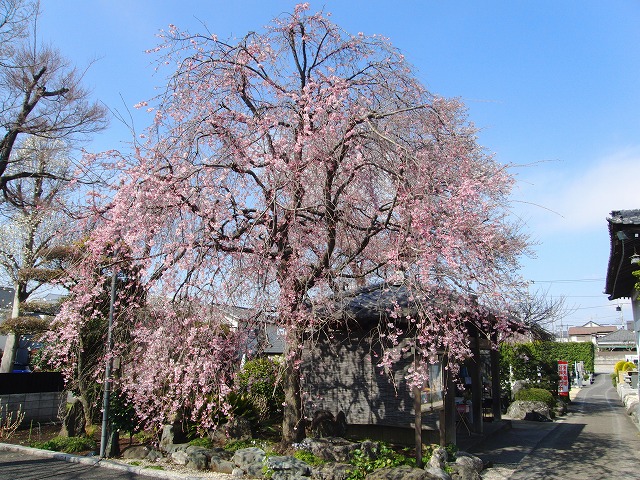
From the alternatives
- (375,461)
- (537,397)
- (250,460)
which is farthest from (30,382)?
(537,397)

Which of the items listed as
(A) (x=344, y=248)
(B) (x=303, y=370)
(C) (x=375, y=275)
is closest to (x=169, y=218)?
(A) (x=344, y=248)

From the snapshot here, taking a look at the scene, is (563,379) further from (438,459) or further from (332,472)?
(332,472)

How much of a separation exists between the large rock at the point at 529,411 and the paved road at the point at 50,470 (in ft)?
44.6

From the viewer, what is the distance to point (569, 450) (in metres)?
11.4

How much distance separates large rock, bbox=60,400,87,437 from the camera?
1138 centimetres

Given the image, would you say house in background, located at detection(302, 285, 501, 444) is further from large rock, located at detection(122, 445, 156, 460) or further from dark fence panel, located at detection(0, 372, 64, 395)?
dark fence panel, located at detection(0, 372, 64, 395)

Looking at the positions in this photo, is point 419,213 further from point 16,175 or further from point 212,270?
point 16,175

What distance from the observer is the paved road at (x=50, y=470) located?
28.0 feet

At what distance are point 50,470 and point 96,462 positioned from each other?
0.86m

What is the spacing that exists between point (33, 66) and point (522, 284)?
15900 mm

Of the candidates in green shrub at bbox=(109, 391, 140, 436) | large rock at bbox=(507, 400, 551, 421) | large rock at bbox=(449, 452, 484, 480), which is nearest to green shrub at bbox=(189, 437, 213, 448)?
green shrub at bbox=(109, 391, 140, 436)

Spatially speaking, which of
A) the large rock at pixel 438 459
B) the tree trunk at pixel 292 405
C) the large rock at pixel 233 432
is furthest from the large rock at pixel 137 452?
the large rock at pixel 438 459

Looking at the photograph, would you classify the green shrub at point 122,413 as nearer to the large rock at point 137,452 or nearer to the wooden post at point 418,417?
the large rock at point 137,452

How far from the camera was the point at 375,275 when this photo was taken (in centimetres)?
991
